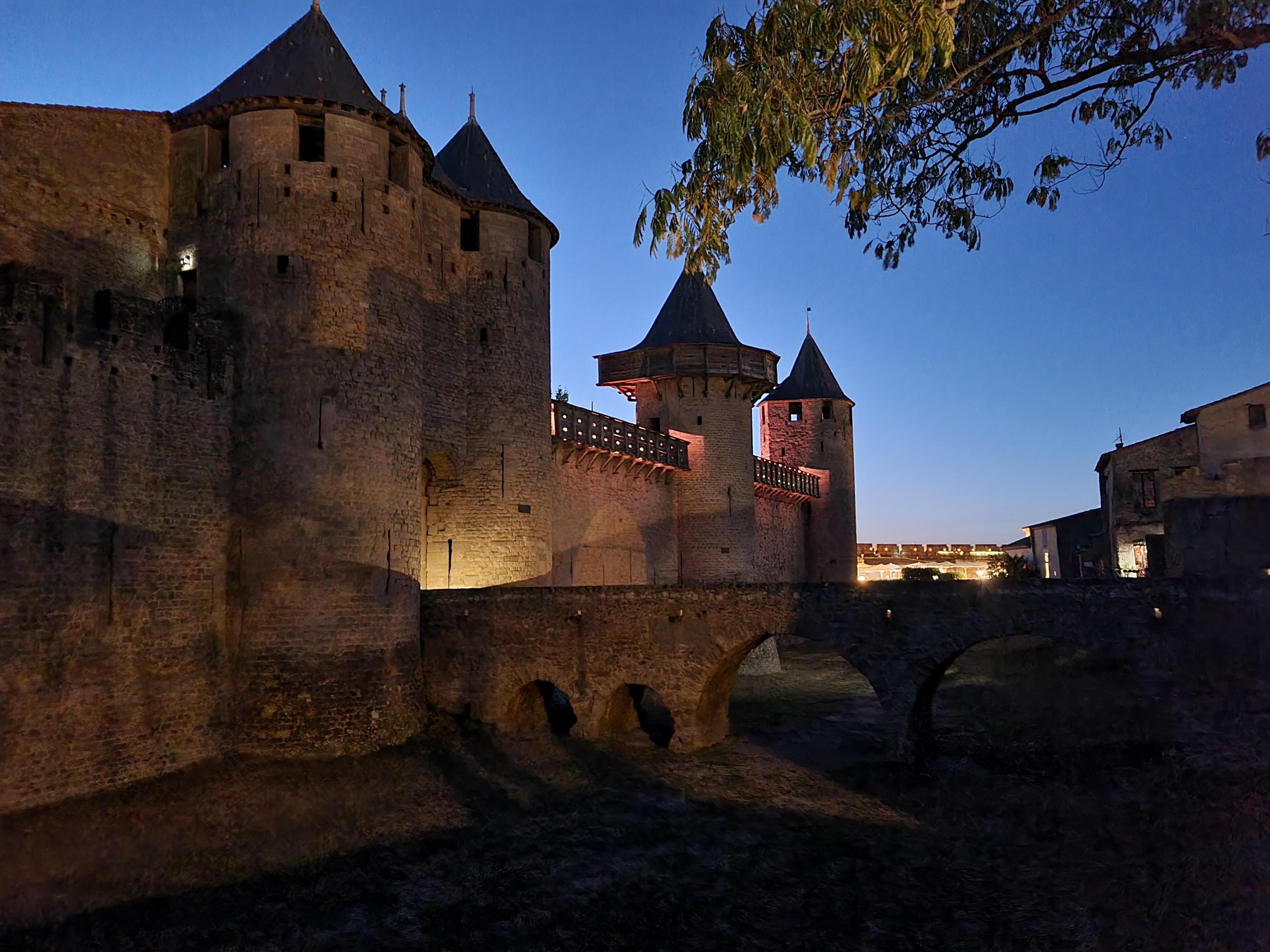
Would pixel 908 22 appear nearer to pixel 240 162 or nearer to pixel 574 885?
pixel 574 885

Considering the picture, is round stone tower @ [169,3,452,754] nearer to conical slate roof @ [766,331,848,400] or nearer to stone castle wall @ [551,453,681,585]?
stone castle wall @ [551,453,681,585]

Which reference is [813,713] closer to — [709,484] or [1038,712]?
[1038,712]

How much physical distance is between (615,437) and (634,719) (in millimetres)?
10104

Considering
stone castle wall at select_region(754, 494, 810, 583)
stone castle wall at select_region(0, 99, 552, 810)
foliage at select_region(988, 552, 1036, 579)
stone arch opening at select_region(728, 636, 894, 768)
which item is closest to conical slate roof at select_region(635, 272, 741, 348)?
stone castle wall at select_region(754, 494, 810, 583)

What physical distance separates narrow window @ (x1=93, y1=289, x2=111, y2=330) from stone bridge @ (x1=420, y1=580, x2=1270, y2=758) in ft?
26.8

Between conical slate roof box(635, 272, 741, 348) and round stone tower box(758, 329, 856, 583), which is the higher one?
conical slate roof box(635, 272, 741, 348)

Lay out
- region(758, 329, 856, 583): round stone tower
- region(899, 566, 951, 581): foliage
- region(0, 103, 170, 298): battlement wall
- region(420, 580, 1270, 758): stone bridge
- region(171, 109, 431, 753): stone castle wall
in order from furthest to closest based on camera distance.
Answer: region(899, 566, 951, 581): foliage, region(758, 329, 856, 583): round stone tower, region(171, 109, 431, 753): stone castle wall, region(420, 580, 1270, 758): stone bridge, region(0, 103, 170, 298): battlement wall

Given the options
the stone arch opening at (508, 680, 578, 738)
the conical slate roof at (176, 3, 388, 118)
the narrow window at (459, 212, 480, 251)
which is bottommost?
the stone arch opening at (508, 680, 578, 738)

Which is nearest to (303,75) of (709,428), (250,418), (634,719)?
(250,418)

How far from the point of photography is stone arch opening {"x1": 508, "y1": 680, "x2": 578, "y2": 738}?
19.8m

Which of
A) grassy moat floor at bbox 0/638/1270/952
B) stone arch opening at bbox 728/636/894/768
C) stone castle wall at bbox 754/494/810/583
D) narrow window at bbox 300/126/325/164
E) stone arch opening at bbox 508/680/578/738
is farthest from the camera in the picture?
stone castle wall at bbox 754/494/810/583

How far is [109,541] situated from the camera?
14.9m

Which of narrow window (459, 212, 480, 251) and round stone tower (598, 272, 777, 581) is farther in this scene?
round stone tower (598, 272, 777, 581)

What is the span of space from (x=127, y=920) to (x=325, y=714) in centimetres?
518
